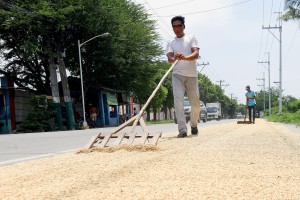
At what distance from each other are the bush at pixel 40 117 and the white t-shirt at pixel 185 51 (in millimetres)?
19089

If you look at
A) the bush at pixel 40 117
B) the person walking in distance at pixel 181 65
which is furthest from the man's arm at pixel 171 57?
the bush at pixel 40 117

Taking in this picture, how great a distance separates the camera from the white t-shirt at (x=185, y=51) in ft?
23.8

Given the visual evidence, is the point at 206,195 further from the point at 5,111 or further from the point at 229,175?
the point at 5,111

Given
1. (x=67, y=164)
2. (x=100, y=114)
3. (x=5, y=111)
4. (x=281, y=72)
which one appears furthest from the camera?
(x=281, y=72)

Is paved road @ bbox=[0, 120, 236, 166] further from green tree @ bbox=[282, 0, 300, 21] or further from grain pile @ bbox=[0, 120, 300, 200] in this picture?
green tree @ bbox=[282, 0, 300, 21]

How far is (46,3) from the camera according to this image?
2362 centimetres

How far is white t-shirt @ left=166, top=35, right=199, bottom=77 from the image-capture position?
726 cm

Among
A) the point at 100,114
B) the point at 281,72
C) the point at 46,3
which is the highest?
the point at 46,3

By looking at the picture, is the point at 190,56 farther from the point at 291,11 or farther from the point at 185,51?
the point at 291,11

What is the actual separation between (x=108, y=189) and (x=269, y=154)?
7.51 feet

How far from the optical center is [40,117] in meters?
25.3

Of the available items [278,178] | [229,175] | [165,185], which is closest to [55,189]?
[165,185]

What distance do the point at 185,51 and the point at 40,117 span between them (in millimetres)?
19494

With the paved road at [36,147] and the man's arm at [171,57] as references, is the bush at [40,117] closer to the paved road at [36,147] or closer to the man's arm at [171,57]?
the paved road at [36,147]
